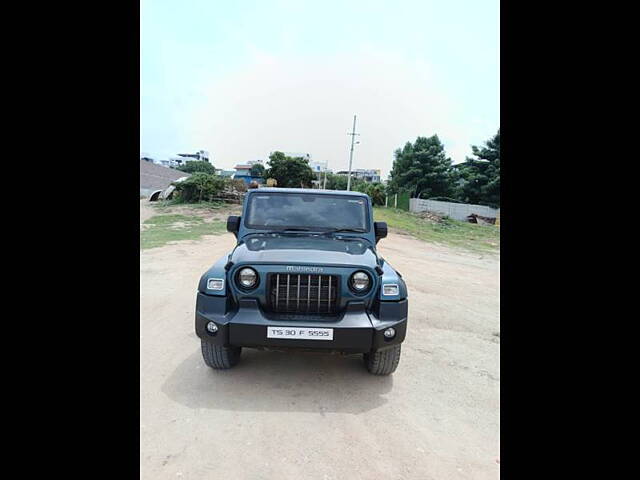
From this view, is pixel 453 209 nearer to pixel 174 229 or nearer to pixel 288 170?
pixel 288 170

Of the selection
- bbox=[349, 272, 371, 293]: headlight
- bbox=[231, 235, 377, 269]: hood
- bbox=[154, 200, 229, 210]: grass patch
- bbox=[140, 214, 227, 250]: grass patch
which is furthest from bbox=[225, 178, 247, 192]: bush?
bbox=[349, 272, 371, 293]: headlight

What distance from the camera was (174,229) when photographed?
14.6 metres

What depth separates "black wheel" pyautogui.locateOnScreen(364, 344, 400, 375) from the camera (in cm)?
312

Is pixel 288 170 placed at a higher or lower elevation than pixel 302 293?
higher

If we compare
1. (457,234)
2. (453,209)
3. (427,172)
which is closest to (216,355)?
(457,234)

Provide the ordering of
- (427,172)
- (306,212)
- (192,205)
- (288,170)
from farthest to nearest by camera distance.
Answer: (288,170) → (427,172) → (192,205) → (306,212)

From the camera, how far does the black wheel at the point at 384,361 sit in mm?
3115

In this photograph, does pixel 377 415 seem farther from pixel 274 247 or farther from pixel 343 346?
A: pixel 274 247

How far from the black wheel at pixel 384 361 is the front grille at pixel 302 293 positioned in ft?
2.05

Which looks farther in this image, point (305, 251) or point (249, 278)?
point (305, 251)

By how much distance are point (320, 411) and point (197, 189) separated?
21696 millimetres
